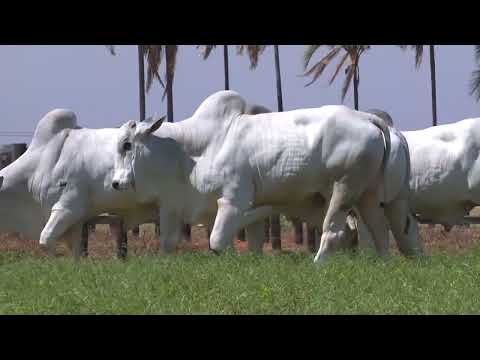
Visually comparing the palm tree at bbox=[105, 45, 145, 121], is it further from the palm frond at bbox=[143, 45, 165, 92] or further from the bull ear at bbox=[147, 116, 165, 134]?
the bull ear at bbox=[147, 116, 165, 134]

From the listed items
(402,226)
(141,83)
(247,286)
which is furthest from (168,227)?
(141,83)

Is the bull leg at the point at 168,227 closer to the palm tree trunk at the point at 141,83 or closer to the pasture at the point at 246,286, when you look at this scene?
the pasture at the point at 246,286

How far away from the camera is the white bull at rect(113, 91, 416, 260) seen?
9.23m

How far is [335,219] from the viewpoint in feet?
30.0

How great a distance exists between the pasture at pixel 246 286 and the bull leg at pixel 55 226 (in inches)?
64.1

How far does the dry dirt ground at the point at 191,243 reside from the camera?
1266 centimetres

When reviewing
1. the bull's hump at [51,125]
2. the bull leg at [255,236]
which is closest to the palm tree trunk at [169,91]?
the bull's hump at [51,125]


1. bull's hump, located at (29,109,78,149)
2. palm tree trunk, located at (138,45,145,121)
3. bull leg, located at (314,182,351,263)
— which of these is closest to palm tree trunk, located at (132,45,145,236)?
palm tree trunk, located at (138,45,145,121)

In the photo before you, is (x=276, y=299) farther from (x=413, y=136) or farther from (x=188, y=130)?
(x=413, y=136)

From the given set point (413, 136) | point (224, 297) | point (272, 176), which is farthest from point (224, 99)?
point (224, 297)

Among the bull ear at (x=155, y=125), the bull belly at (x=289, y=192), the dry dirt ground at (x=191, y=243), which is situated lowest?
the dry dirt ground at (x=191, y=243)

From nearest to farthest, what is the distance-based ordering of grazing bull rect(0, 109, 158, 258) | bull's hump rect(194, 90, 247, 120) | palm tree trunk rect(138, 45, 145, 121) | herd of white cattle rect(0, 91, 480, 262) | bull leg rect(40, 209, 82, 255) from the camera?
herd of white cattle rect(0, 91, 480, 262) → bull's hump rect(194, 90, 247, 120) → bull leg rect(40, 209, 82, 255) → grazing bull rect(0, 109, 158, 258) → palm tree trunk rect(138, 45, 145, 121)

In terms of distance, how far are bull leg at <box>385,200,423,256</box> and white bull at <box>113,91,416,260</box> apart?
20cm

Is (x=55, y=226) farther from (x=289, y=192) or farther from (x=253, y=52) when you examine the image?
(x=253, y=52)
